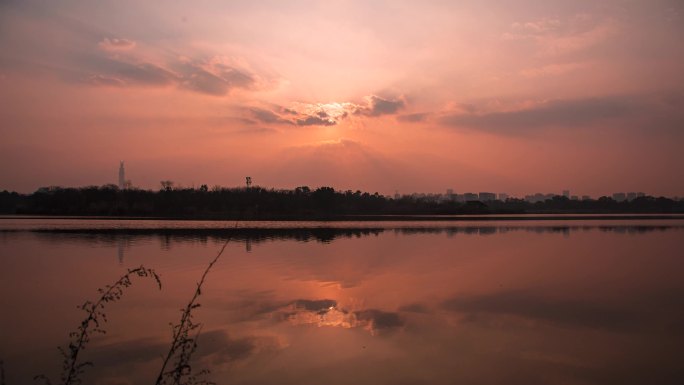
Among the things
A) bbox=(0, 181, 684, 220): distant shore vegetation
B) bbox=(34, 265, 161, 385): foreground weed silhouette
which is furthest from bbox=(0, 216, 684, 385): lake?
bbox=(0, 181, 684, 220): distant shore vegetation

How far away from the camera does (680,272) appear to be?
19125 millimetres

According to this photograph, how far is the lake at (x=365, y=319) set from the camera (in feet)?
26.1

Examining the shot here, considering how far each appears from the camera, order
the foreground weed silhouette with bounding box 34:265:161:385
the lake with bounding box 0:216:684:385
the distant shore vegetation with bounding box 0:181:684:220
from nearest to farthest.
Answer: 1. the foreground weed silhouette with bounding box 34:265:161:385
2. the lake with bounding box 0:216:684:385
3. the distant shore vegetation with bounding box 0:181:684:220

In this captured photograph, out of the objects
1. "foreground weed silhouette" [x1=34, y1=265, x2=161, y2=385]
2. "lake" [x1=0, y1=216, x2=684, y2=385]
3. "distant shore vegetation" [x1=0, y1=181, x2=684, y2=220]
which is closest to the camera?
"foreground weed silhouette" [x1=34, y1=265, x2=161, y2=385]

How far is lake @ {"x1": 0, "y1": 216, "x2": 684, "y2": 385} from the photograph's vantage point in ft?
26.1

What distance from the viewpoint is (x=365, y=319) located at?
439 inches

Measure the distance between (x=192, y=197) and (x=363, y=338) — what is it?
9648 cm

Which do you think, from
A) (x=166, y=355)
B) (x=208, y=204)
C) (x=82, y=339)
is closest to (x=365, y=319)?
(x=166, y=355)

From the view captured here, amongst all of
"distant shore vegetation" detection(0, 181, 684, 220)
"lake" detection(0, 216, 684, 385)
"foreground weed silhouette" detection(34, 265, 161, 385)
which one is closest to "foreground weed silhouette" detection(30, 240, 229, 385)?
"foreground weed silhouette" detection(34, 265, 161, 385)

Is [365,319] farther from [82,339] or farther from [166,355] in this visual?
[82,339]

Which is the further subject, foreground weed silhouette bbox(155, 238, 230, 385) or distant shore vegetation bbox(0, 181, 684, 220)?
distant shore vegetation bbox(0, 181, 684, 220)

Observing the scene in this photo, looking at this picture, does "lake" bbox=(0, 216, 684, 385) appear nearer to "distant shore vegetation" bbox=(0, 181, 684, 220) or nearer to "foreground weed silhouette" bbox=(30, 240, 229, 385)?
"foreground weed silhouette" bbox=(30, 240, 229, 385)

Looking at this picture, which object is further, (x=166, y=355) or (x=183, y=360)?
(x=166, y=355)

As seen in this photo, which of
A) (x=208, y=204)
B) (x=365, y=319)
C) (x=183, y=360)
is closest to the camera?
(x=183, y=360)
